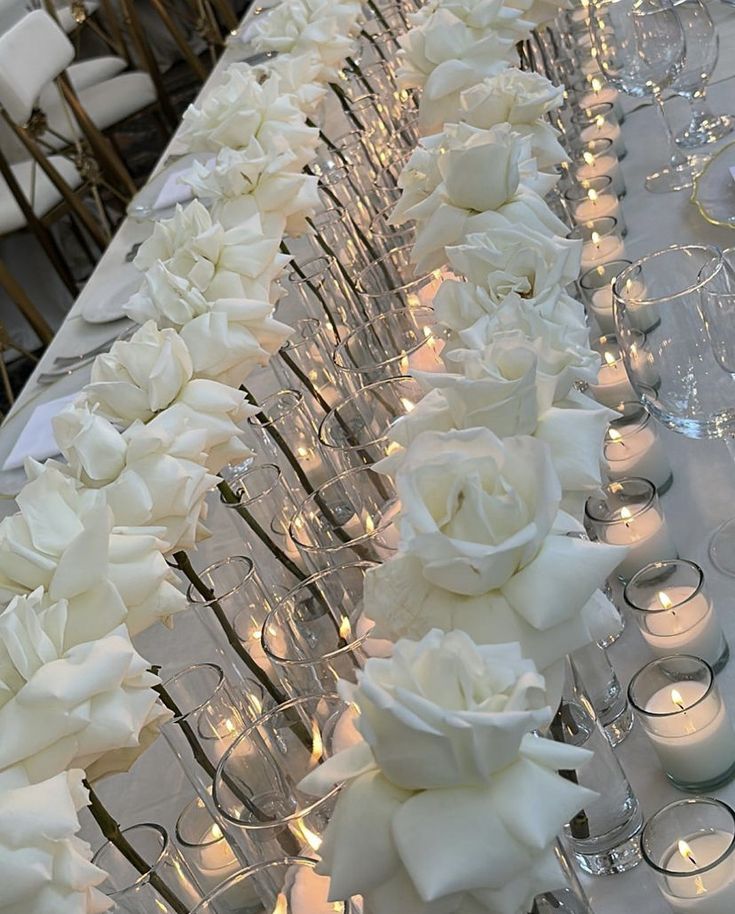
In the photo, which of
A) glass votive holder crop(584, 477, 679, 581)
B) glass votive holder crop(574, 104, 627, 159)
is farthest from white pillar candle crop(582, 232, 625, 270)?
glass votive holder crop(584, 477, 679, 581)

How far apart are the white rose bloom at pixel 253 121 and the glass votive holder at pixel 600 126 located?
507 millimetres

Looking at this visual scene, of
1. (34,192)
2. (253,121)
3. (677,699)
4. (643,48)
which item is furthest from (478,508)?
(34,192)

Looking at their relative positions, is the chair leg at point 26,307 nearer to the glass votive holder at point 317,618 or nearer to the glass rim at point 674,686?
the glass votive holder at point 317,618

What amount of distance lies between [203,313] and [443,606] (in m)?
0.57

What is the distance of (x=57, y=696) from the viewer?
709 millimetres

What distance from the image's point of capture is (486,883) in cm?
51

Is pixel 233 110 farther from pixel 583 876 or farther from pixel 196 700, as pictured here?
pixel 583 876

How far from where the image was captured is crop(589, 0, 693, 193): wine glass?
1.61 meters

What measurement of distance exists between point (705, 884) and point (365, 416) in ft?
1.70

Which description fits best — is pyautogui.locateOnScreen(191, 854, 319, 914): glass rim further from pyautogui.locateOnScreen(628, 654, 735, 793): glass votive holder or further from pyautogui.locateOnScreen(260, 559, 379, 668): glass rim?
pyautogui.locateOnScreen(628, 654, 735, 793): glass votive holder

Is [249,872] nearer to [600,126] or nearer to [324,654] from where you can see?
[324,654]

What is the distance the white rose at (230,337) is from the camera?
1.07 m

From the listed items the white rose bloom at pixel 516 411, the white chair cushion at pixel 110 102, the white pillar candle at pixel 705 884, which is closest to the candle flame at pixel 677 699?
the white pillar candle at pixel 705 884

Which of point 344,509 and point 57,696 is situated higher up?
point 57,696
